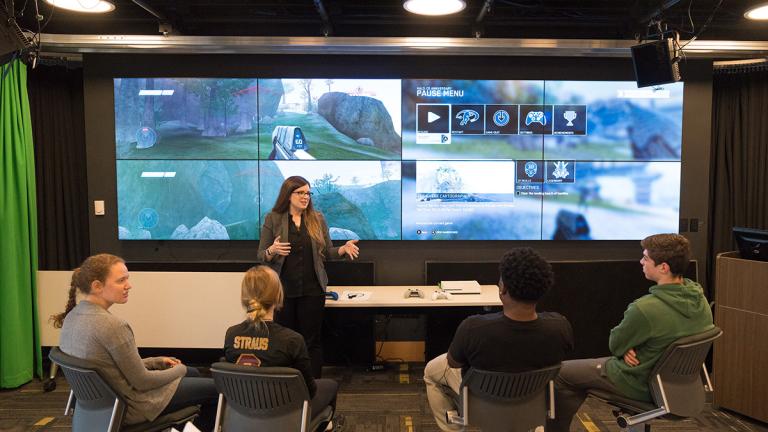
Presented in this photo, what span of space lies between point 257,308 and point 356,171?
2323mm

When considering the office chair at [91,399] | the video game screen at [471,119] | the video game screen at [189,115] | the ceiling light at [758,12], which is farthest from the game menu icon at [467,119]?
the office chair at [91,399]

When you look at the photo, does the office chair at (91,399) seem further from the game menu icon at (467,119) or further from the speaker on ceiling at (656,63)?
the speaker on ceiling at (656,63)

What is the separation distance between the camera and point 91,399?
2.25 meters

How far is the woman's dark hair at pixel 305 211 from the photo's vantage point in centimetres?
359

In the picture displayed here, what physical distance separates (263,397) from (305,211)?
174 centimetres

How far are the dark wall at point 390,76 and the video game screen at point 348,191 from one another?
0.23 m

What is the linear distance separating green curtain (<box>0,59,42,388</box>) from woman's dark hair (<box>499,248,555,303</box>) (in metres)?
3.67

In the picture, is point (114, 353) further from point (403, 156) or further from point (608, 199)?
point (608, 199)

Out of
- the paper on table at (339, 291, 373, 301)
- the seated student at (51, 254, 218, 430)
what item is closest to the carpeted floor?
the paper on table at (339, 291, 373, 301)

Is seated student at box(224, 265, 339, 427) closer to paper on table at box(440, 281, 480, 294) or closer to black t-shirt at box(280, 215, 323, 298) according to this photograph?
black t-shirt at box(280, 215, 323, 298)

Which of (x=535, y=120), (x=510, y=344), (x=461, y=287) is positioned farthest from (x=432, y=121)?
(x=510, y=344)

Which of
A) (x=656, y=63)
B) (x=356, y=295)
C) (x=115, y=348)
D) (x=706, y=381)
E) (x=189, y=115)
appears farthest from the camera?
(x=189, y=115)

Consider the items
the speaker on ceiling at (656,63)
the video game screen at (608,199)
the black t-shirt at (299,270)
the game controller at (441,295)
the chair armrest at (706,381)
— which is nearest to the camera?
the chair armrest at (706,381)

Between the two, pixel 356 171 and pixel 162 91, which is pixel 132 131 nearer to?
pixel 162 91
